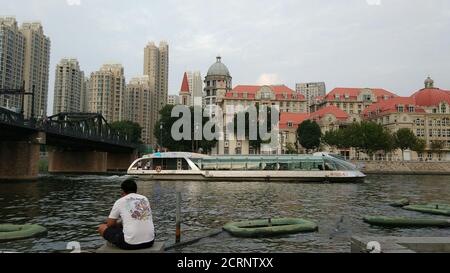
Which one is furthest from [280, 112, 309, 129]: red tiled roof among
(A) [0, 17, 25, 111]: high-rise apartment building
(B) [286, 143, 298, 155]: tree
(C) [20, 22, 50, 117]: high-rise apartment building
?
(A) [0, 17, 25, 111]: high-rise apartment building

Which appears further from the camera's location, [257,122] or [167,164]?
[257,122]

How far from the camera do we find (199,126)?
11044 cm

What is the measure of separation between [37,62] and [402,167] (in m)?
105

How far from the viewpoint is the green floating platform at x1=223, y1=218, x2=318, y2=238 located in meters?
15.6

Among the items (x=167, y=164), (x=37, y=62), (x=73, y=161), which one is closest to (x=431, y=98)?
(x=167, y=164)

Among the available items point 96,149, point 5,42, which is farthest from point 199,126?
point 5,42

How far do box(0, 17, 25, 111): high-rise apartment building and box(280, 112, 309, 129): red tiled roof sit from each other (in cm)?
8581

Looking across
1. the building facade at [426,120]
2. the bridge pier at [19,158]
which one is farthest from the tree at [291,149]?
the bridge pier at [19,158]

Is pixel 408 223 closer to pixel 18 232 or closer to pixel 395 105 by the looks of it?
pixel 18 232

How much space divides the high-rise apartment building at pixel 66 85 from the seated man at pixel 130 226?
160m

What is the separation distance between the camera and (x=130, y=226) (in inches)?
316

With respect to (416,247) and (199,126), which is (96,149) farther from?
(416,247)

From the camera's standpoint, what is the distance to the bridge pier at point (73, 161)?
91188 mm
